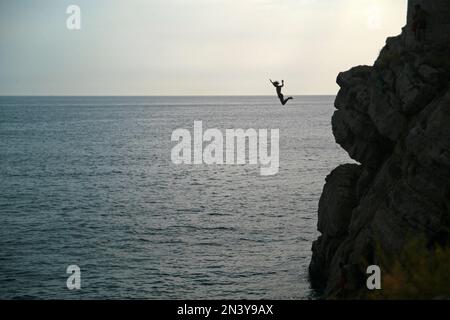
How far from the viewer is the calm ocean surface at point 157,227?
3962 cm

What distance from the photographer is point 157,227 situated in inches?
2156

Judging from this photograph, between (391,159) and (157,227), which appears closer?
(391,159)

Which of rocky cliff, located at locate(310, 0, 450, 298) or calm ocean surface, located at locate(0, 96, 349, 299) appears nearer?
rocky cliff, located at locate(310, 0, 450, 298)

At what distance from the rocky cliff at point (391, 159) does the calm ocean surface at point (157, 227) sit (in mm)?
6978

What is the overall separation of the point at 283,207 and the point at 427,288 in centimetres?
4256

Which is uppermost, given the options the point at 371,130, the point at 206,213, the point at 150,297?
the point at 371,130

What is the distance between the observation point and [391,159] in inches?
1211

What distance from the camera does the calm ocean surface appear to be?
39.6 meters

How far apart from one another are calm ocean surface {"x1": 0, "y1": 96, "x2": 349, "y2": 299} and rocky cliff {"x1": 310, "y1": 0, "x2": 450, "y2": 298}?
6.98m

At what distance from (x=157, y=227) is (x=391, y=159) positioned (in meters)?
29.4

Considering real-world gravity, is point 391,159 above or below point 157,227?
above

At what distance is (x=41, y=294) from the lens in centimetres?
3750
